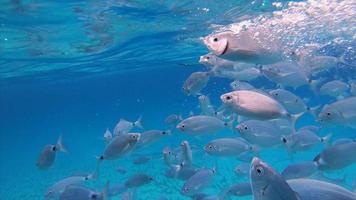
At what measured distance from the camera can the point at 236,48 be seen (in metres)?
4.84

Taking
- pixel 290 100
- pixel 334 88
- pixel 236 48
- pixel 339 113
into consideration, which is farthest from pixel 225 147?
pixel 334 88

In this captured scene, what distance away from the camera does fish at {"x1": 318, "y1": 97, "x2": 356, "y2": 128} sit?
7184mm

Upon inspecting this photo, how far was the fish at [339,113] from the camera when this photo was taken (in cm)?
718

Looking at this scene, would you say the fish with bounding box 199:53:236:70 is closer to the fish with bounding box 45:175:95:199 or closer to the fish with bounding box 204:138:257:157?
the fish with bounding box 204:138:257:157

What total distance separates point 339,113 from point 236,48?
3544mm

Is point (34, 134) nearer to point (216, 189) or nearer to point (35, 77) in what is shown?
point (35, 77)

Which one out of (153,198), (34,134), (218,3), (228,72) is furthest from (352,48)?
(34,134)

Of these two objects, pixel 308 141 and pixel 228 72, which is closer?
pixel 308 141

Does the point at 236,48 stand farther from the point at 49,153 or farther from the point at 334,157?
the point at 49,153

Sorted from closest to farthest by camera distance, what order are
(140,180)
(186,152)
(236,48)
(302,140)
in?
(236,48), (186,152), (302,140), (140,180)

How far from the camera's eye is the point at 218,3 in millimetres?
14680

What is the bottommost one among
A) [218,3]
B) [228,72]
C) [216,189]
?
[216,189]

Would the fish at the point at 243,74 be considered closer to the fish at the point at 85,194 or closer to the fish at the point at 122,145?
the fish at the point at 122,145

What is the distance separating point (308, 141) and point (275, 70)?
1.72 m
